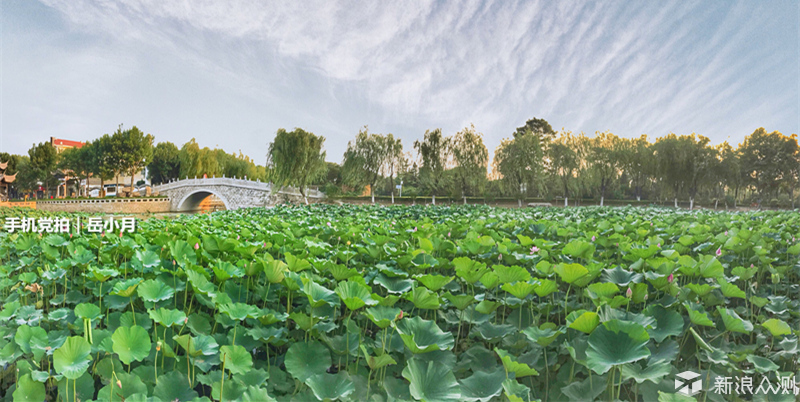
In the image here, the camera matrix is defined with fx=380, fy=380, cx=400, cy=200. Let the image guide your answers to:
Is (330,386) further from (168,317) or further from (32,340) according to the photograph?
(32,340)

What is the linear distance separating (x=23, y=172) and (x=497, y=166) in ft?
159

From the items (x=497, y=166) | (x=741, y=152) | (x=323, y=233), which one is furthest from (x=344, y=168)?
(x=741, y=152)

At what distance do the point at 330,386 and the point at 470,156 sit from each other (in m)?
26.7

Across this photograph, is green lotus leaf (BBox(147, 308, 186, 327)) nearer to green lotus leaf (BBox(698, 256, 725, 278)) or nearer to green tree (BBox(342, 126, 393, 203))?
green lotus leaf (BBox(698, 256, 725, 278))

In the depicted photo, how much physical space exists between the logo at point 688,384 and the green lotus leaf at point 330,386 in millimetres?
1203

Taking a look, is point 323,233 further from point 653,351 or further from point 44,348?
point 653,351

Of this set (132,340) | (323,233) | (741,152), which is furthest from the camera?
(741,152)

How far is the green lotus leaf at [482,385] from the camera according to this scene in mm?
1289

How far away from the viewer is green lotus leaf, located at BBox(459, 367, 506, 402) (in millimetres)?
1289

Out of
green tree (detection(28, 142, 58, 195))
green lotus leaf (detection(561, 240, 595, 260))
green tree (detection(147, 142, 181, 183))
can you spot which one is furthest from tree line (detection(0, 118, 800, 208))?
green tree (detection(28, 142, 58, 195))

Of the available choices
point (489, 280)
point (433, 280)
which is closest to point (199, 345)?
point (433, 280)

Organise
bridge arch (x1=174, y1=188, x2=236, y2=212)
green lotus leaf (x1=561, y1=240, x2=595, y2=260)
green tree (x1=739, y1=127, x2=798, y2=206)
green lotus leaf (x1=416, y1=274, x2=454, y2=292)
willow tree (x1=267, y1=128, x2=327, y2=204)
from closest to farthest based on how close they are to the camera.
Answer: green lotus leaf (x1=416, y1=274, x2=454, y2=292), green lotus leaf (x1=561, y1=240, x2=595, y2=260), willow tree (x1=267, y1=128, x2=327, y2=204), green tree (x1=739, y1=127, x2=798, y2=206), bridge arch (x1=174, y1=188, x2=236, y2=212)

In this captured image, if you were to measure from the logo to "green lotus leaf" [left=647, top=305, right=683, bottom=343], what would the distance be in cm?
14

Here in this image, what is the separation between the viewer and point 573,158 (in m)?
26.7
